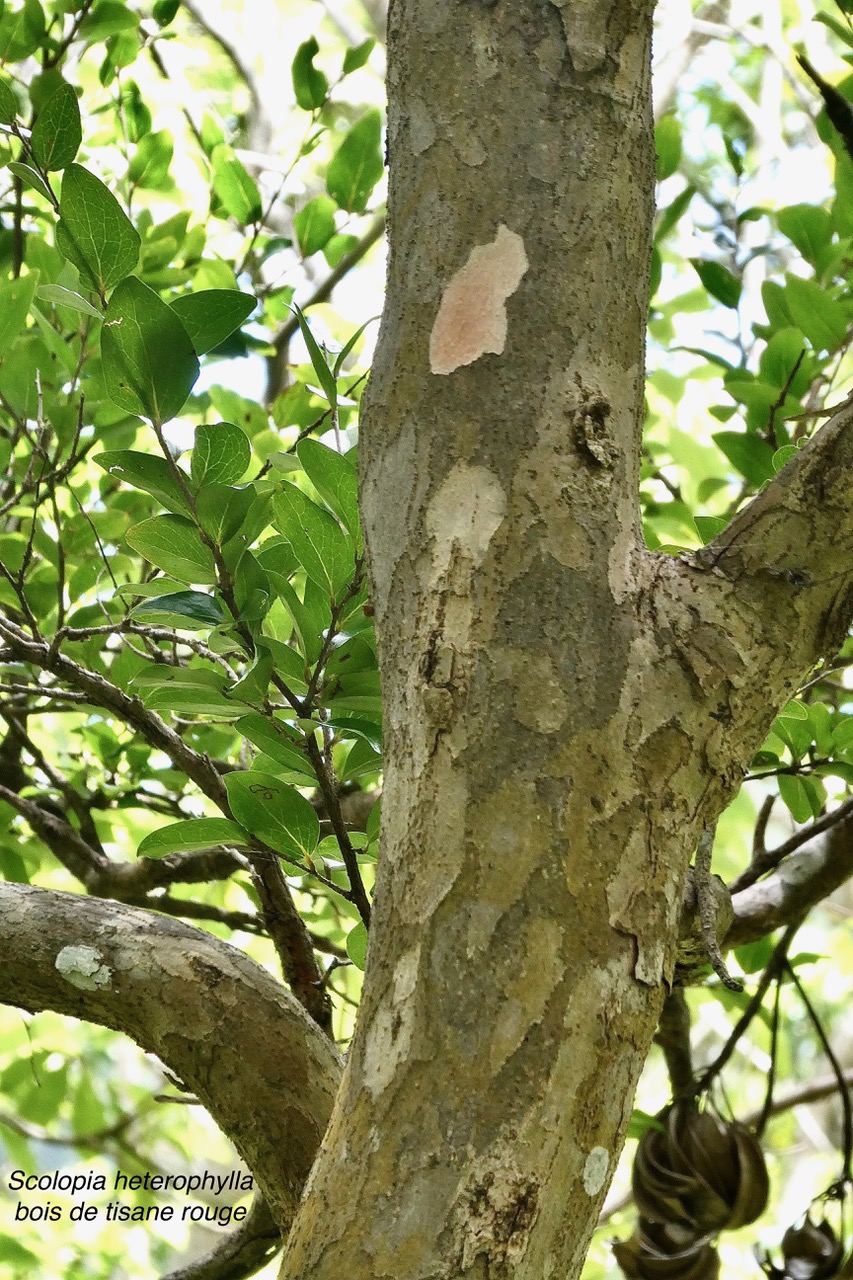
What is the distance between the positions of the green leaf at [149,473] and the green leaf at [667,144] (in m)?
0.83

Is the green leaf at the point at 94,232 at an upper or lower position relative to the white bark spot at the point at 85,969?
upper

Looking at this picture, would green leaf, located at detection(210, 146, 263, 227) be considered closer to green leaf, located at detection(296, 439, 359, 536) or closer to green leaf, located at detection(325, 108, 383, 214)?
green leaf, located at detection(325, 108, 383, 214)

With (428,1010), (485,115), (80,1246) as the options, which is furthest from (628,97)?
(80,1246)

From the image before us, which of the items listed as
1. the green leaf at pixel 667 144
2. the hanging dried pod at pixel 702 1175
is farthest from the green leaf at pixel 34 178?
the hanging dried pod at pixel 702 1175

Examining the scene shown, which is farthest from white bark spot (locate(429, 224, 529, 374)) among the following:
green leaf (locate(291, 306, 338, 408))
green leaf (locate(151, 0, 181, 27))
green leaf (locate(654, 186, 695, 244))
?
green leaf (locate(151, 0, 181, 27))

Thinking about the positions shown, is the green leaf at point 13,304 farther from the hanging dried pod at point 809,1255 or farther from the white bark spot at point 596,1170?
the hanging dried pod at point 809,1255

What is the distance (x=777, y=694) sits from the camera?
559 millimetres

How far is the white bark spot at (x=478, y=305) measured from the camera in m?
0.58

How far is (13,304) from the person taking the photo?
38.1 inches

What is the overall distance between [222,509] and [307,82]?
2.71 feet

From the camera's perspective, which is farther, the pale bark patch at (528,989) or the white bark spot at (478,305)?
the white bark spot at (478,305)

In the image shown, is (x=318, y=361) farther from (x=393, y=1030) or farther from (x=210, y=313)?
(x=393, y=1030)

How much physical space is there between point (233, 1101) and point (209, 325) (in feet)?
1.53

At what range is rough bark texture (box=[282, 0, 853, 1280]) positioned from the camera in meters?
0.46
